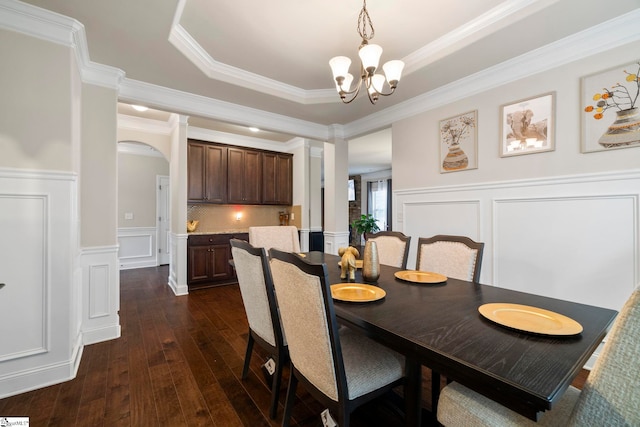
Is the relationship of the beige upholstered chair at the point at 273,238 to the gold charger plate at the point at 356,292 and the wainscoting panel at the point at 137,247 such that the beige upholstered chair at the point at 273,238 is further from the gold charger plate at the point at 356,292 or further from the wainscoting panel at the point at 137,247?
the wainscoting panel at the point at 137,247

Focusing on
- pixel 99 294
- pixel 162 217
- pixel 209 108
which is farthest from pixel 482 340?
pixel 162 217

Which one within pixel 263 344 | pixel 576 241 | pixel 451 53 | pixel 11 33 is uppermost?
pixel 451 53

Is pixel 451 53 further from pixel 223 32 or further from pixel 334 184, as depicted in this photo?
pixel 334 184

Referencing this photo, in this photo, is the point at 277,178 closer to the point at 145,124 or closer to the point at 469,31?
the point at 145,124

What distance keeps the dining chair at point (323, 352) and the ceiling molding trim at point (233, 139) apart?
13.1 feet

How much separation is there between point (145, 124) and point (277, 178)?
2.29m

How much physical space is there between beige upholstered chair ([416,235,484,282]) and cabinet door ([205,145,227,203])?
3.59 metres

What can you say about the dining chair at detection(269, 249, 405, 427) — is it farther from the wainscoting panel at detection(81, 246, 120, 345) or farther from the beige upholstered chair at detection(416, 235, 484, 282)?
the wainscoting panel at detection(81, 246, 120, 345)

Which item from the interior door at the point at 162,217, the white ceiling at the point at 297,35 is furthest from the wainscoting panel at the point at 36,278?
the interior door at the point at 162,217

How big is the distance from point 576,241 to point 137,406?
10.7 feet

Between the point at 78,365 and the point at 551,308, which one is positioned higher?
the point at 551,308

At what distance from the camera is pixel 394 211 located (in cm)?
345

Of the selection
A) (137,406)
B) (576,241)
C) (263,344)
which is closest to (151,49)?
(263,344)

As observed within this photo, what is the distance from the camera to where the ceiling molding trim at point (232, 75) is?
2141 mm
